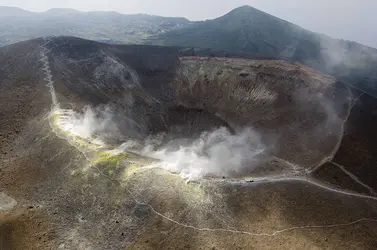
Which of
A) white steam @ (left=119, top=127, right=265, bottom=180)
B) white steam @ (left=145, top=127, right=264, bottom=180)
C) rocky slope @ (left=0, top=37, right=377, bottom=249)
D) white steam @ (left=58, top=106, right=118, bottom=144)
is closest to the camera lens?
rocky slope @ (left=0, top=37, right=377, bottom=249)

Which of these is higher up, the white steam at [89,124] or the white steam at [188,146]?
the white steam at [89,124]

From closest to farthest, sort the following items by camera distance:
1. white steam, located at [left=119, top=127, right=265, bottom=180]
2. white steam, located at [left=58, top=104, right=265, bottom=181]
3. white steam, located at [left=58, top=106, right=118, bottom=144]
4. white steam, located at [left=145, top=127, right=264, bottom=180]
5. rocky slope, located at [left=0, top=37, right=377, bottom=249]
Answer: rocky slope, located at [left=0, top=37, right=377, bottom=249], white steam, located at [left=145, top=127, right=264, bottom=180], white steam, located at [left=119, top=127, right=265, bottom=180], white steam, located at [left=58, top=104, right=265, bottom=181], white steam, located at [left=58, top=106, right=118, bottom=144]

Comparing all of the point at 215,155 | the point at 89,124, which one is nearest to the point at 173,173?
the point at 215,155

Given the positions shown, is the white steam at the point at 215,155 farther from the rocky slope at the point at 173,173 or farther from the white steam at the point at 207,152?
the rocky slope at the point at 173,173

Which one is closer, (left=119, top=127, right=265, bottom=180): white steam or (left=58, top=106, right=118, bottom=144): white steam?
(left=119, top=127, right=265, bottom=180): white steam

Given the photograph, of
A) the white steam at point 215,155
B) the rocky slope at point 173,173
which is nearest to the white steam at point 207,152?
the white steam at point 215,155

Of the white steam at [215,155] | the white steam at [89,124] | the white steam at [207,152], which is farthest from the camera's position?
the white steam at [89,124]

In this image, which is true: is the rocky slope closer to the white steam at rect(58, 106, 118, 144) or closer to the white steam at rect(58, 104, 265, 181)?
the white steam at rect(58, 106, 118, 144)

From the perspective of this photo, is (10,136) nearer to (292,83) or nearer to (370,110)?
(292,83)

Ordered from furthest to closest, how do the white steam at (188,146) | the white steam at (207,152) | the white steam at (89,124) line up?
the white steam at (89,124) < the white steam at (188,146) < the white steam at (207,152)

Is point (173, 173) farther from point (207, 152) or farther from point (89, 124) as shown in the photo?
point (89, 124)

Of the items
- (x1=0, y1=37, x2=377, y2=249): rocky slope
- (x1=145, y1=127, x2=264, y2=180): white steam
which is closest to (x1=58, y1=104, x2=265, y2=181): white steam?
(x1=145, y1=127, x2=264, y2=180): white steam

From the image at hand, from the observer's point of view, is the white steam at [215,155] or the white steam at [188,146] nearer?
the white steam at [215,155]
